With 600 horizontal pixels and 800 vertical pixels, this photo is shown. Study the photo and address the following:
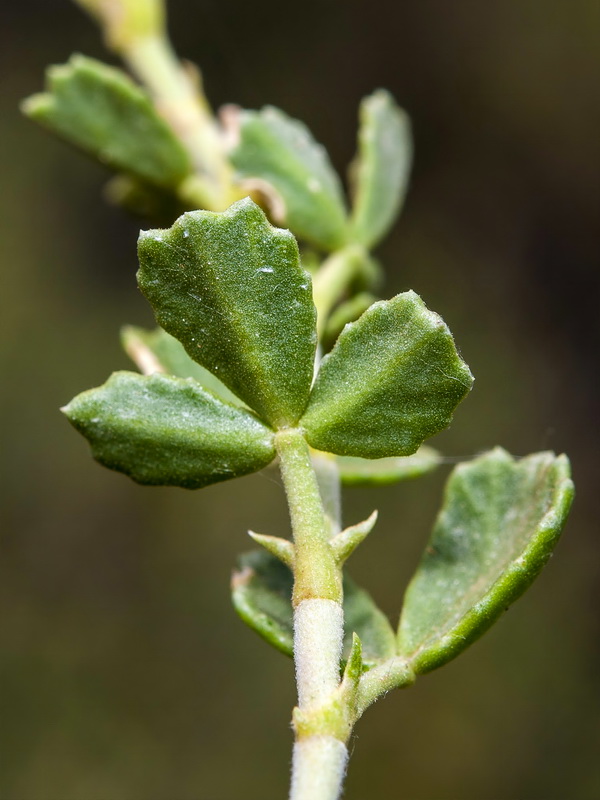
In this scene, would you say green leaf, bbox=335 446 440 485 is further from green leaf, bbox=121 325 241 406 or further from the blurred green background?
the blurred green background

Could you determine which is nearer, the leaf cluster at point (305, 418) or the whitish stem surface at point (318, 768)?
the whitish stem surface at point (318, 768)

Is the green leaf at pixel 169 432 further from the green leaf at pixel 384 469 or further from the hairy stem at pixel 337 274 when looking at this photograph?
the hairy stem at pixel 337 274

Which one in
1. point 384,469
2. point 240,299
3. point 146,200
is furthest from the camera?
point 146,200

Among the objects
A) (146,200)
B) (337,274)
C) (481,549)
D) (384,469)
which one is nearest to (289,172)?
(337,274)

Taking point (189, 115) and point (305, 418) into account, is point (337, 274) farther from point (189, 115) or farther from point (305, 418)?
point (305, 418)

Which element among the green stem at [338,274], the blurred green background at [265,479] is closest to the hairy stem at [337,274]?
the green stem at [338,274]

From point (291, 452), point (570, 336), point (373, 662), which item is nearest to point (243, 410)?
point (291, 452)

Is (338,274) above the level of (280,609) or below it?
above
